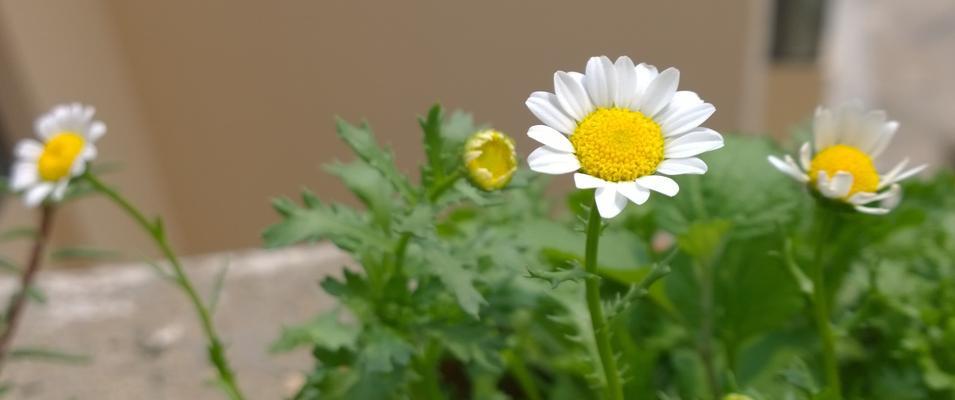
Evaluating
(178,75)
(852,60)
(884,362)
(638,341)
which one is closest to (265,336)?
(638,341)

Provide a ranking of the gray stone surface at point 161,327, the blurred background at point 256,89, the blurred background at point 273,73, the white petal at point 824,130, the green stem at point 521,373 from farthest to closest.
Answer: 1. the blurred background at point 273,73
2. the blurred background at point 256,89
3. the gray stone surface at point 161,327
4. the green stem at point 521,373
5. the white petal at point 824,130

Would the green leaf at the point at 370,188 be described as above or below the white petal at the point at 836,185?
below

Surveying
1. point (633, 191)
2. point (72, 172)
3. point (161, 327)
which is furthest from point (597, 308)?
point (161, 327)

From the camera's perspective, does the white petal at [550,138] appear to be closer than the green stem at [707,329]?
Yes

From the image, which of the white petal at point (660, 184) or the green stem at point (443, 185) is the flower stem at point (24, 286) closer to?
the green stem at point (443, 185)

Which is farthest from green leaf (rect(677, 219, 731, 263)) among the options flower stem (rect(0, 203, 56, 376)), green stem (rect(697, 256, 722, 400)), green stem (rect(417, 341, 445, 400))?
flower stem (rect(0, 203, 56, 376))

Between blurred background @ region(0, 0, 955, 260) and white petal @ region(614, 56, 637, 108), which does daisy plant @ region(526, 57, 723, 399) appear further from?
blurred background @ region(0, 0, 955, 260)

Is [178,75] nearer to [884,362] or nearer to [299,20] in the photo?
[299,20]

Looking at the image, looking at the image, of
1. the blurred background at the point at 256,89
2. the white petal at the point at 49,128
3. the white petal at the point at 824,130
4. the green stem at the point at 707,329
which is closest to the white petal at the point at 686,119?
the white petal at the point at 824,130
